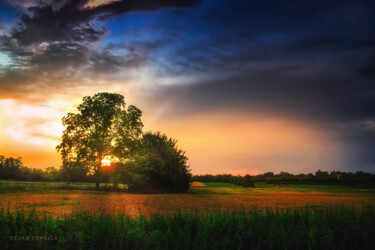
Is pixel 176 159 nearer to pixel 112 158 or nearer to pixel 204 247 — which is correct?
pixel 112 158

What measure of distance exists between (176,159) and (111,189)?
35.3ft

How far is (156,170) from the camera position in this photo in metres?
39.8

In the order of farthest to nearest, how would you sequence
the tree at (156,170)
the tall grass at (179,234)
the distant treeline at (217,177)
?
the distant treeline at (217,177), the tree at (156,170), the tall grass at (179,234)

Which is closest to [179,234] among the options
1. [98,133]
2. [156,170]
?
[156,170]

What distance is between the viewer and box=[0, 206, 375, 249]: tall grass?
770 cm

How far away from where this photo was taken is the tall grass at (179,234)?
7699mm

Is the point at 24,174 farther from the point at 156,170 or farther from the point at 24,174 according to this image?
the point at 156,170

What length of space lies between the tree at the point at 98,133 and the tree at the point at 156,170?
3.61 metres

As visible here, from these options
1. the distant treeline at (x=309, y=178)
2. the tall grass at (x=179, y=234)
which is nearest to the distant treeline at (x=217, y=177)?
the distant treeline at (x=309, y=178)

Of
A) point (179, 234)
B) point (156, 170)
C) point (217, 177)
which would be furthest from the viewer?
point (217, 177)

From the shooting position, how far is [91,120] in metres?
44.8

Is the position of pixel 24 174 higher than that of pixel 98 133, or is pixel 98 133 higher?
pixel 98 133

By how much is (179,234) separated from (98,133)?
38345 mm

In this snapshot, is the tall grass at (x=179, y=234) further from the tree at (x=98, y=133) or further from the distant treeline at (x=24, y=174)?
the distant treeline at (x=24, y=174)
